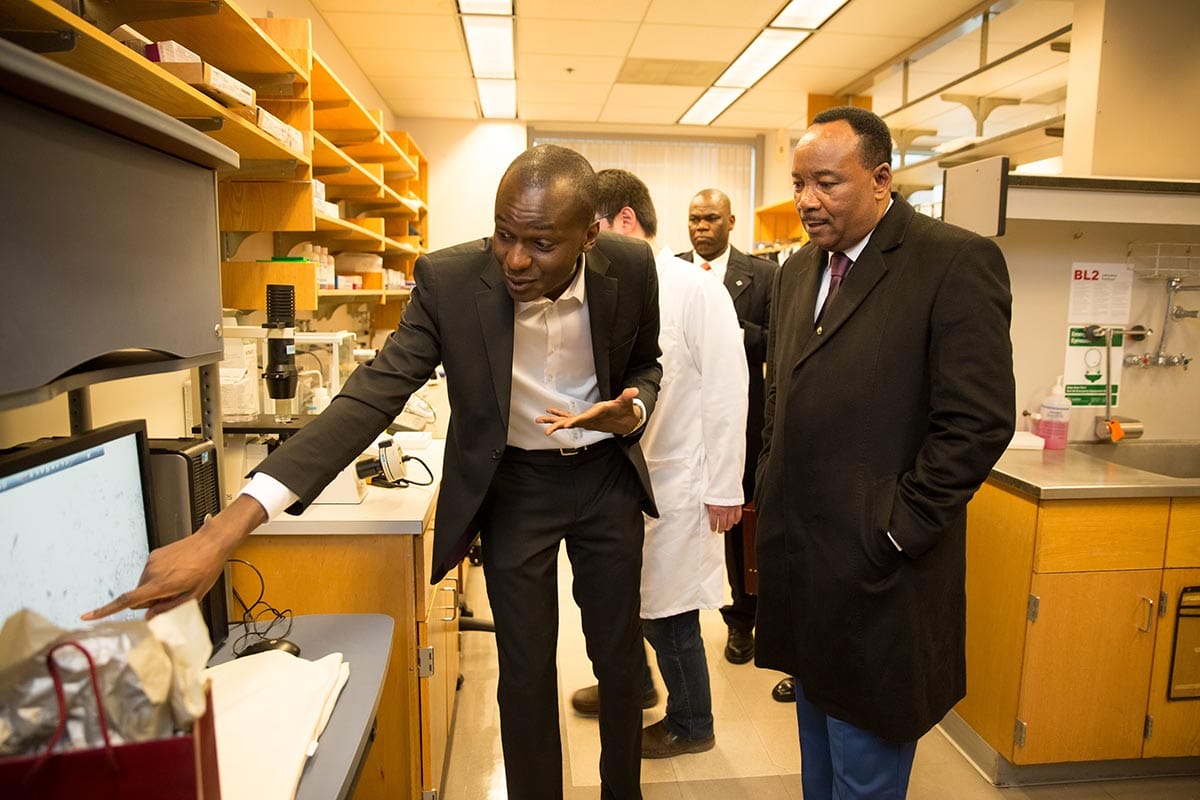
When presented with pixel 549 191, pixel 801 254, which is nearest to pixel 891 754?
pixel 801 254

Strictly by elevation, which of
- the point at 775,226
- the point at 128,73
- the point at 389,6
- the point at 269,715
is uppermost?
the point at 389,6

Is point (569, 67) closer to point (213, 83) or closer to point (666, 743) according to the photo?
point (213, 83)

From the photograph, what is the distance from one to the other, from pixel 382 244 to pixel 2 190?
3.16 m

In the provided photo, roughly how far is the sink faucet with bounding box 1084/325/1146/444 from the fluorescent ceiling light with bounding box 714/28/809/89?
252 centimetres

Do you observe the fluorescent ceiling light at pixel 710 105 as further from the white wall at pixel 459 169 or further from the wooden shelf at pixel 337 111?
the wooden shelf at pixel 337 111

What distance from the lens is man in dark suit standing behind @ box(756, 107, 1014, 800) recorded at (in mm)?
1322

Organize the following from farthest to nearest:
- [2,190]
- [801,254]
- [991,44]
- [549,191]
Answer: [991,44] < [801,254] < [549,191] < [2,190]

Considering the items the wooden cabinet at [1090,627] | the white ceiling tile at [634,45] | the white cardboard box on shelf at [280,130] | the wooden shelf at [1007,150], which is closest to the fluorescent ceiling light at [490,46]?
the white ceiling tile at [634,45]

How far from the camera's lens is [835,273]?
1.52m

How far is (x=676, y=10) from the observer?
389 centimetres

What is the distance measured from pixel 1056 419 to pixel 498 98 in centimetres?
465

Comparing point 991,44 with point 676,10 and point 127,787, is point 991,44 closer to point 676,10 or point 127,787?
point 676,10

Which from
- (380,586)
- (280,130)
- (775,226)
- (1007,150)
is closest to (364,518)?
(380,586)

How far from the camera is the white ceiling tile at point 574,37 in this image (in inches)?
162
